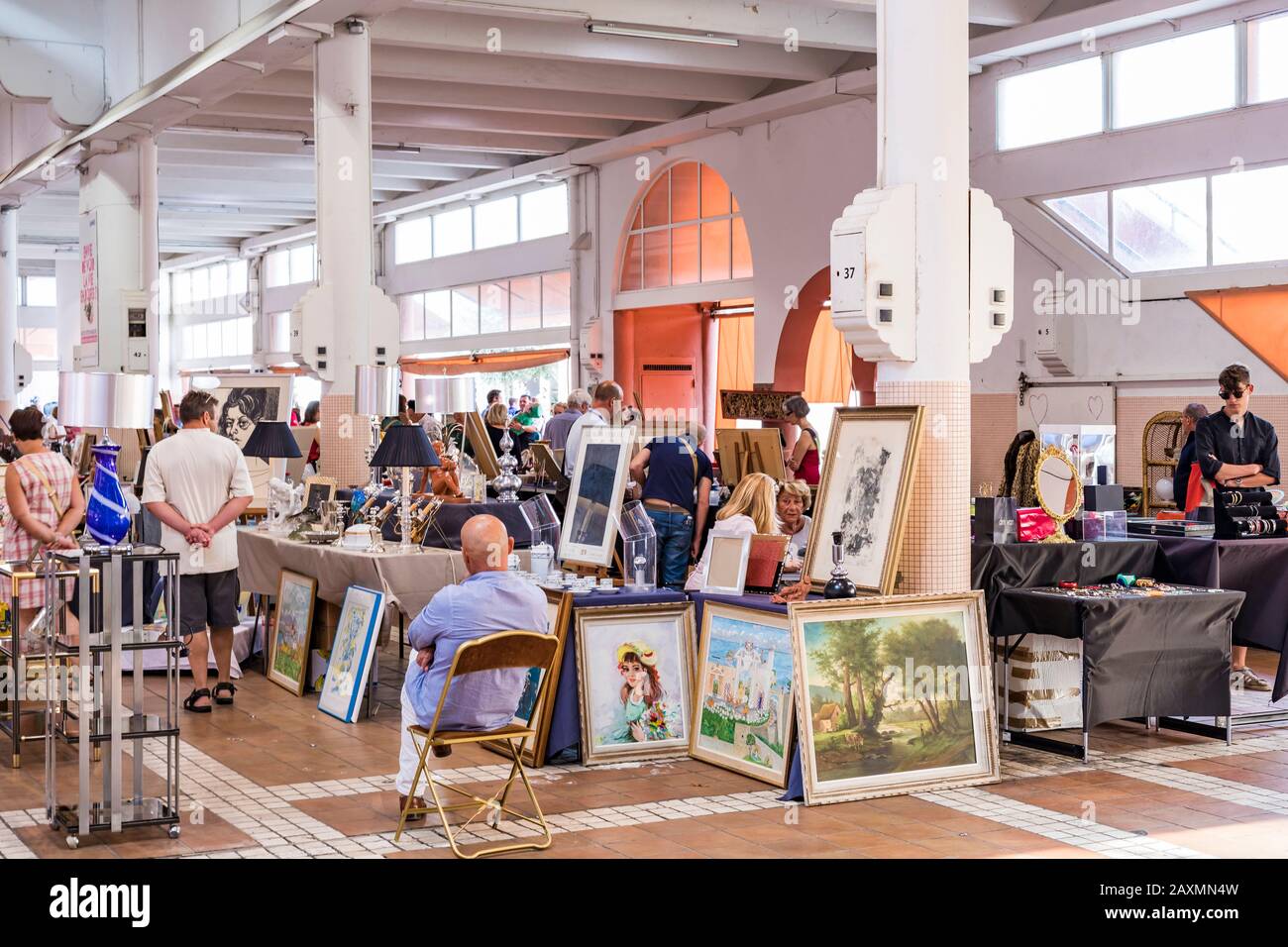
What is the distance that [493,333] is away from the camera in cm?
2316

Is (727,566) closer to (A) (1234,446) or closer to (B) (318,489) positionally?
(A) (1234,446)

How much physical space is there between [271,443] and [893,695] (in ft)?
16.8

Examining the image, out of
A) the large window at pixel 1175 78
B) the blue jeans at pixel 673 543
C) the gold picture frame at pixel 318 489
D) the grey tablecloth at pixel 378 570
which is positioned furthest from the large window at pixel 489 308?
the blue jeans at pixel 673 543

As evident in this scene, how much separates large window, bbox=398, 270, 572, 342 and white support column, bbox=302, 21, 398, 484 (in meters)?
9.73

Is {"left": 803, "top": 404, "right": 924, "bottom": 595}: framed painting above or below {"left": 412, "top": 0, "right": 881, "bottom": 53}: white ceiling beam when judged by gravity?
below

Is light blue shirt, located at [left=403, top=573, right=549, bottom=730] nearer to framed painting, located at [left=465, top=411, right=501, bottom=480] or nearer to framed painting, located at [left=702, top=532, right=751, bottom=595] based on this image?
framed painting, located at [left=702, top=532, right=751, bottom=595]

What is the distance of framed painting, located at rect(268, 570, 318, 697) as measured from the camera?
820cm

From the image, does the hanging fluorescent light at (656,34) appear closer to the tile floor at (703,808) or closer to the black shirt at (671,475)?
the black shirt at (671,475)

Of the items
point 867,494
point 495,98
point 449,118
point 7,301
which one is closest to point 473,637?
point 867,494

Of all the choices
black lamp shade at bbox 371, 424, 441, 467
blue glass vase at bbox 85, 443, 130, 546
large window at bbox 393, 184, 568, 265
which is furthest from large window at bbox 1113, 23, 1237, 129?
blue glass vase at bbox 85, 443, 130, 546

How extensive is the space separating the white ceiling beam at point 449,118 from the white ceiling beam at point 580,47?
251 centimetres

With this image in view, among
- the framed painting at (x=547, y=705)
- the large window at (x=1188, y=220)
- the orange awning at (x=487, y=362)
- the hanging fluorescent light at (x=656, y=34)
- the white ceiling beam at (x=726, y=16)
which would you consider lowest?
the framed painting at (x=547, y=705)

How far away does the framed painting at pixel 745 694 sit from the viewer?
19.6ft

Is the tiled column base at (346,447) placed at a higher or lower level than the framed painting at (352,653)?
higher
